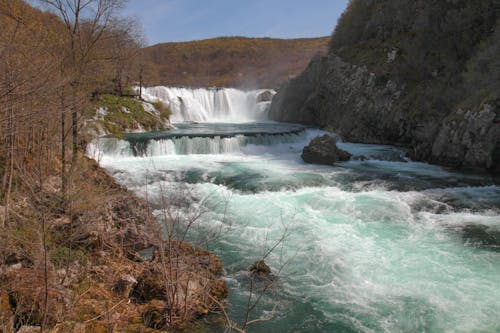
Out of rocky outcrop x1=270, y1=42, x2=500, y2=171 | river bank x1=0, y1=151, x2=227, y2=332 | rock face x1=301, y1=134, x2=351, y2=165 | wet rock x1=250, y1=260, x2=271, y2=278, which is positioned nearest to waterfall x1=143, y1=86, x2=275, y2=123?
rocky outcrop x1=270, y1=42, x2=500, y2=171

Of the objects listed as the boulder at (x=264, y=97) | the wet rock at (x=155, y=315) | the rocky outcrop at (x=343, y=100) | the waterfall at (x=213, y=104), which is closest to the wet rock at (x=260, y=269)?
the wet rock at (x=155, y=315)

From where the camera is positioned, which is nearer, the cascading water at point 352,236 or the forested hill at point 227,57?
the cascading water at point 352,236

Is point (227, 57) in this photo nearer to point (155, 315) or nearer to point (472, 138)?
point (472, 138)

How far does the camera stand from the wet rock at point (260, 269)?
21.8 ft

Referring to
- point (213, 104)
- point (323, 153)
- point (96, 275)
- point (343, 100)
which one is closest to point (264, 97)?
point (213, 104)

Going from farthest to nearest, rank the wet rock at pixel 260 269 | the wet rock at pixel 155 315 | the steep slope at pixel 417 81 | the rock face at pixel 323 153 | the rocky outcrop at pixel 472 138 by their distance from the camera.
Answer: the rock face at pixel 323 153, the steep slope at pixel 417 81, the rocky outcrop at pixel 472 138, the wet rock at pixel 260 269, the wet rock at pixel 155 315

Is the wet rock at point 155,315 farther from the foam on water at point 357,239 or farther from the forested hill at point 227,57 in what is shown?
the forested hill at point 227,57

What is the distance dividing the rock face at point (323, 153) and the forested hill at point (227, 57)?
191 feet

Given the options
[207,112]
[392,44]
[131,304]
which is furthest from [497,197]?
[207,112]

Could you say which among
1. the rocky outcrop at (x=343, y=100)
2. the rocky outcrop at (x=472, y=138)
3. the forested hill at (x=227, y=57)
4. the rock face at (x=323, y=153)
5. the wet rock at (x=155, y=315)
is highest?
the forested hill at (x=227, y=57)

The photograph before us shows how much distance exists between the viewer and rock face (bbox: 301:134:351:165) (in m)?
17.5

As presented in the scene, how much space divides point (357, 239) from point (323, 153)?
369 inches

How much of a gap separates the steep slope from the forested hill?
148ft

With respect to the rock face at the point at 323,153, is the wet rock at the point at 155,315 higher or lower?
lower
